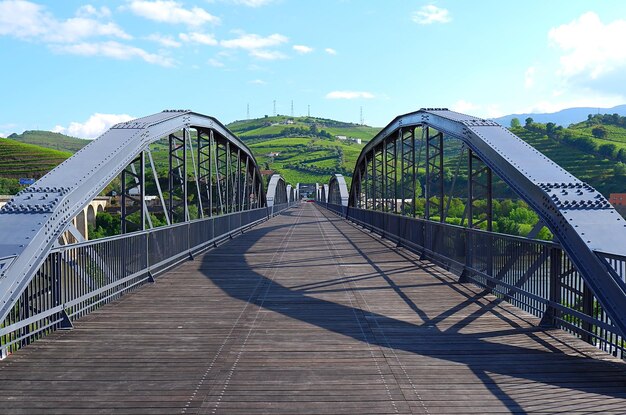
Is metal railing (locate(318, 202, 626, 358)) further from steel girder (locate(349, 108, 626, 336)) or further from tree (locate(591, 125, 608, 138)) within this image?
tree (locate(591, 125, 608, 138))

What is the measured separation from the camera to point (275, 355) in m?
5.89

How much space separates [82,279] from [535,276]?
6.14 m

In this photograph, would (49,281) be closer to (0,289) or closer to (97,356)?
(0,289)

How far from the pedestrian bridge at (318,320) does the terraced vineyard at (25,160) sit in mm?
111540

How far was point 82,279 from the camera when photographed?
7.74m

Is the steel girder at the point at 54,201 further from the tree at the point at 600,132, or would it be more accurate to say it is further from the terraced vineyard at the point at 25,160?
the tree at the point at 600,132

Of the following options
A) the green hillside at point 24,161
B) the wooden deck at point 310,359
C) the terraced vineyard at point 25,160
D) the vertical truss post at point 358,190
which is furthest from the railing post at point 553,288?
the terraced vineyard at point 25,160

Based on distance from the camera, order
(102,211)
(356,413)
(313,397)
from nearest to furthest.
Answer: (356,413) < (313,397) < (102,211)

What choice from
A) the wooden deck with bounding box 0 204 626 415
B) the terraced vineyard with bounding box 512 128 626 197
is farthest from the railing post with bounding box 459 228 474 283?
the terraced vineyard with bounding box 512 128 626 197

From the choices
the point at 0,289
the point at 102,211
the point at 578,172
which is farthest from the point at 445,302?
the point at 578,172

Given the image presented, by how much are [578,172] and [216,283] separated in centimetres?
7723

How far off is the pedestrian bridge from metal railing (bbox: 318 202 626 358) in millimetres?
32

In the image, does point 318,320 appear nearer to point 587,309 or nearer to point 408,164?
point 587,309

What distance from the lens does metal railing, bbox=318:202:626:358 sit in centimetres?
608
